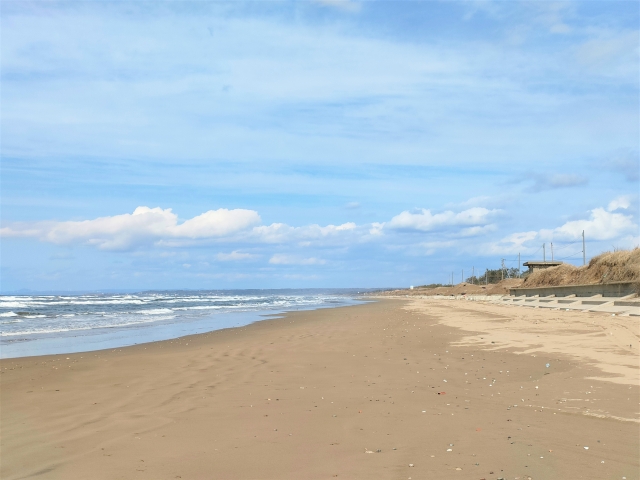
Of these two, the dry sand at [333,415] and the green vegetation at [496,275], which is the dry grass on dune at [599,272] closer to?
the dry sand at [333,415]

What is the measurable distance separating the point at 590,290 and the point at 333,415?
28013 millimetres

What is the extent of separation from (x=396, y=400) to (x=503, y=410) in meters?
1.43

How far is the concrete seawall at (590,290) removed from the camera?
25594 millimetres

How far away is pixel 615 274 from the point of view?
2970cm

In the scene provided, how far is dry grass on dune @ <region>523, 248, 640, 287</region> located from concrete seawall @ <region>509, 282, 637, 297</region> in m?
0.50

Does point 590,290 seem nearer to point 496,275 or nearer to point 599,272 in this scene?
point 599,272

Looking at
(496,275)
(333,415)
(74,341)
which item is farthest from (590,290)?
(496,275)

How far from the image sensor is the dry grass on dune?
2777 centimetres

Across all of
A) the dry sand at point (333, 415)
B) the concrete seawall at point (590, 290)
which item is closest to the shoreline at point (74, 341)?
the dry sand at point (333, 415)

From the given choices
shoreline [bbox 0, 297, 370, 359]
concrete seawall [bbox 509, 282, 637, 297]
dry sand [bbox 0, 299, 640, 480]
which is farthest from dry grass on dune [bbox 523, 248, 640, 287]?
shoreline [bbox 0, 297, 370, 359]

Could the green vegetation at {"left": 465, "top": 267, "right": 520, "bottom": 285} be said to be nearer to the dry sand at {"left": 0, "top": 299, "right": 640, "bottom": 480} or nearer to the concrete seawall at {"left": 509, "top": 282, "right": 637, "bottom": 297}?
the concrete seawall at {"left": 509, "top": 282, "right": 637, "bottom": 297}

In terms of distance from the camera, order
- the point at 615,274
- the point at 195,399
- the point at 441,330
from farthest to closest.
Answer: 1. the point at 615,274
2. the point at 441,330
3. the point at 195,399

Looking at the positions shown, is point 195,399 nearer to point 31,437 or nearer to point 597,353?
point 31,437

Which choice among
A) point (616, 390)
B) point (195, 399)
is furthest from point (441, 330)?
point (195, 399)
